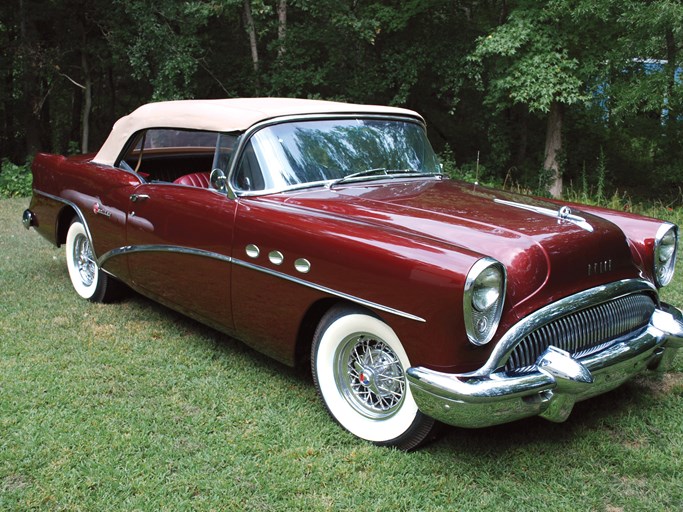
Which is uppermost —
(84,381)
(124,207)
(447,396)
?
(124,207)

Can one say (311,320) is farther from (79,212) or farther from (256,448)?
(79,212)

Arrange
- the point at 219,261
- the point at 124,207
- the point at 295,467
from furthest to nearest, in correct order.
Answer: the point at 124,207 < the point at 219,261 < the point at 295,467

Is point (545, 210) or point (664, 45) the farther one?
point (664, 45)

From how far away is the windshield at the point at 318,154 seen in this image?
3.75 m

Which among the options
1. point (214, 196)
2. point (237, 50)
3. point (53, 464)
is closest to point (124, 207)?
point (214, 196)

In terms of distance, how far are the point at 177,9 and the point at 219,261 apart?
10713 millimetres

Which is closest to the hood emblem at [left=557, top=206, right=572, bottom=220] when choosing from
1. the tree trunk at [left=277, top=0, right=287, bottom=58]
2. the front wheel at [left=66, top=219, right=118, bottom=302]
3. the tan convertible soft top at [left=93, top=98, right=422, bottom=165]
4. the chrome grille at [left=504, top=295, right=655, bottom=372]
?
the chrome grille at [left=504, top=295, right=655, bottom=372]

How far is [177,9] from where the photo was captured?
12961 mm

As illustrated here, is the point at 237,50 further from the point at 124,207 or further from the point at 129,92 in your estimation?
the point at 124,207

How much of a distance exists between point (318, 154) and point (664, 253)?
2040 mm

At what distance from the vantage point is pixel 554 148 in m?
13.7

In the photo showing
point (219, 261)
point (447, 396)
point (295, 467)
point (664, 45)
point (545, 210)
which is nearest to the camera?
point (447, 396)

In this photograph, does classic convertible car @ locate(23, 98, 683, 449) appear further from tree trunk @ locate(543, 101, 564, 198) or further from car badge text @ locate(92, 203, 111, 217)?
tree trunk @ locate(543, 101, 564, 198)

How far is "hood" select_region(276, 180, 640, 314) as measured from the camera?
2902 millimetres
